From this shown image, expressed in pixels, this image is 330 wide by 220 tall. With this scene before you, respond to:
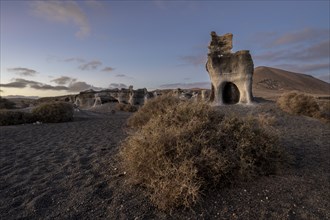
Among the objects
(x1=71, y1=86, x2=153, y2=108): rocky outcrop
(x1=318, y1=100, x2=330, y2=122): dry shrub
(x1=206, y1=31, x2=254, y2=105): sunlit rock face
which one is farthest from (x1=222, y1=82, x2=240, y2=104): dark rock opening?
(x1=71, y1=86, x2=153, y2=108): rocky outcrop

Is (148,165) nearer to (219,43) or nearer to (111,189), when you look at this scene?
(111,189)

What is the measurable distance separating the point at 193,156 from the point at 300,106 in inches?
514

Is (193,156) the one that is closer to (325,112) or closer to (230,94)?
(325,112)

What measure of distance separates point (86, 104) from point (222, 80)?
21119 mm

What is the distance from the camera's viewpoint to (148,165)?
3.43m

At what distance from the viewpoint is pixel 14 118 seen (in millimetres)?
13227

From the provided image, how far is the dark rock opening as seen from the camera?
19.5m

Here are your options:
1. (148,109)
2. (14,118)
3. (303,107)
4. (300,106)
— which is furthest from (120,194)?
(303,107)

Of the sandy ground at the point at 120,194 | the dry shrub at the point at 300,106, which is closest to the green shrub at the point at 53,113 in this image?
the sandy ground at the point at 120,194

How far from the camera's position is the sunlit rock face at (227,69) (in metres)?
17.0

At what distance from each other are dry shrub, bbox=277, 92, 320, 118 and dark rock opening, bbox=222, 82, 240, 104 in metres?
4.94

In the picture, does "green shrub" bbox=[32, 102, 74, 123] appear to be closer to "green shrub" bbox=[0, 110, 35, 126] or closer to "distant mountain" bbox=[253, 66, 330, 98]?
"green shrub" bbox=[0, 110, 35, 126]

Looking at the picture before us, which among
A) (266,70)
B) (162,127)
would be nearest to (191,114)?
(162,127)

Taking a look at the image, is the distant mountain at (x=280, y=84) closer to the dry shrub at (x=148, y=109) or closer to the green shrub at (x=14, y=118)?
the dry shrub at (x=148, y=109)
